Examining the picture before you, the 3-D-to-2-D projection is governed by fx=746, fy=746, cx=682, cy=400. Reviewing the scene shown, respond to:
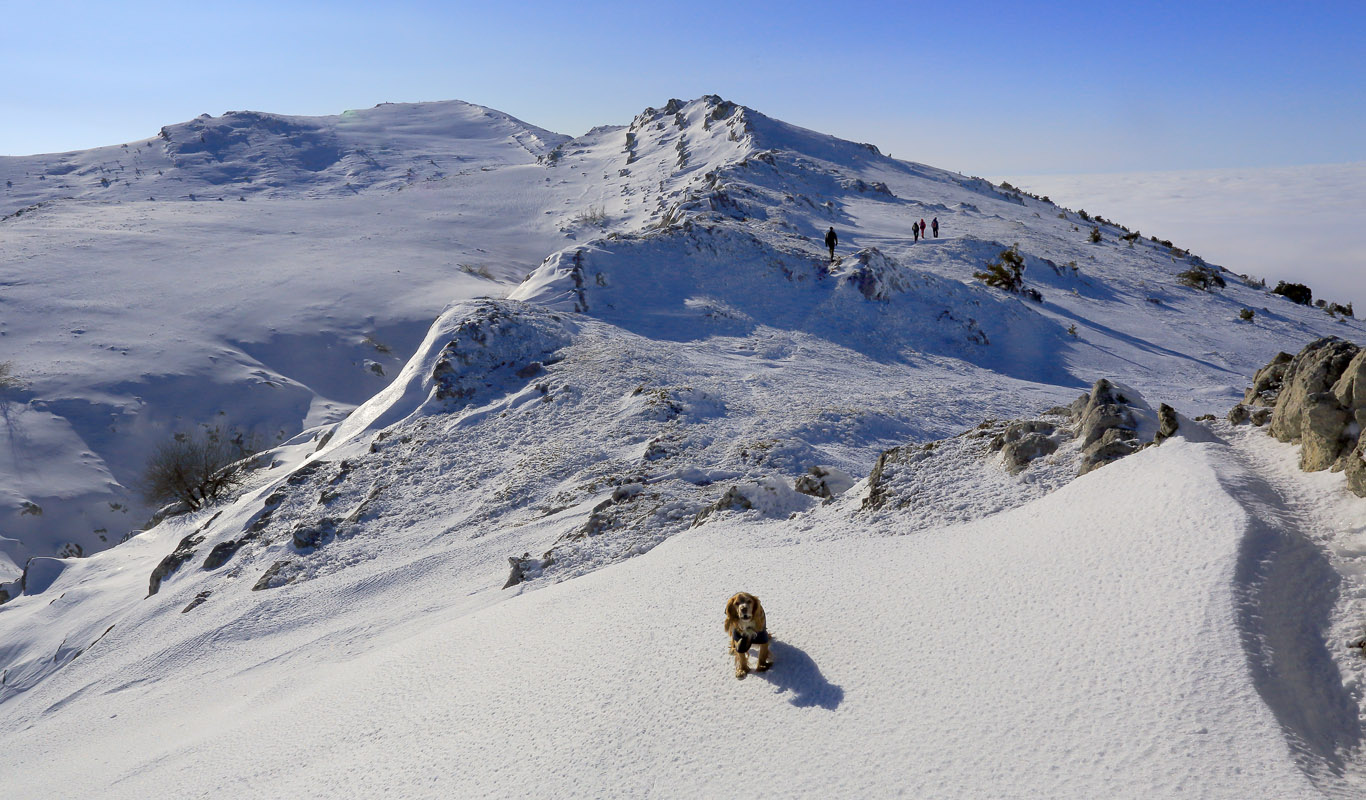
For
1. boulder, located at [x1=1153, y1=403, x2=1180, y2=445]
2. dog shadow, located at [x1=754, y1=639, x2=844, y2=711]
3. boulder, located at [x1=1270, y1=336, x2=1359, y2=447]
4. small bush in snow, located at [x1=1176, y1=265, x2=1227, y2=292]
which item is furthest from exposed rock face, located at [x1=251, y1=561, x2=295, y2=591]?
small bush in snow, located at [x1=1176, y1=265, x2=1227, y2=292]

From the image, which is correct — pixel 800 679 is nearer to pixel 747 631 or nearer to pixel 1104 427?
pixel 747 631

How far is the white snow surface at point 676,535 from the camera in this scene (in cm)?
502

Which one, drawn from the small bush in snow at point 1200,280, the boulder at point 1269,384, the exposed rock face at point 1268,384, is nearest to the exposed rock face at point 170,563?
the exposed rock face at point 1268,384

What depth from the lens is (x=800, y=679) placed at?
6020mm

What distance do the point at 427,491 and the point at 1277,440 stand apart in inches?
618

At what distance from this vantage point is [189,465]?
2777cm

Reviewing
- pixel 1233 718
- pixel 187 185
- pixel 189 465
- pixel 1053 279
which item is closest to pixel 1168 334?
pixel 1053 279

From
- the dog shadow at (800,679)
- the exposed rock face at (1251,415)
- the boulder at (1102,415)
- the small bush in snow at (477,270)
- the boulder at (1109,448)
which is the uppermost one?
the small bush in snow at (477,270)

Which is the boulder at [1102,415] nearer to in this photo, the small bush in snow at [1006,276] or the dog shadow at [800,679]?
the dog shadow at [800,679]

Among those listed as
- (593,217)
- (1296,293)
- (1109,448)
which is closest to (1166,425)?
(1109,448)

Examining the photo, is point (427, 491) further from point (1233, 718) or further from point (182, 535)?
point (1233, 718)

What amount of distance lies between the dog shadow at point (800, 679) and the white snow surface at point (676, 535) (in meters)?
0.04

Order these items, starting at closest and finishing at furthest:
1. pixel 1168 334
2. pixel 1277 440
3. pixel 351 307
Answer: pixel 1277 440 < pixel 1168 334 < pixel 351 307

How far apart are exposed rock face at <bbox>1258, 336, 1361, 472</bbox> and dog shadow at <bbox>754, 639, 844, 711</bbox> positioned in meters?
4.66
